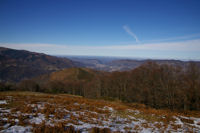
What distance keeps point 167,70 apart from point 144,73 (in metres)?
6.34

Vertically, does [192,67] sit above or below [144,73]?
above

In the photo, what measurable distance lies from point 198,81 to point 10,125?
3182 cm

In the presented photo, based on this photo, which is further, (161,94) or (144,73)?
(144,73)

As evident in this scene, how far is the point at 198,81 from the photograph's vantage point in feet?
74.7

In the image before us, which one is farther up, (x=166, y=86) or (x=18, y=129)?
(x=18, y=129)

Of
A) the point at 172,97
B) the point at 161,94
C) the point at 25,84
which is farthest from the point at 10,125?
the point at 25,84

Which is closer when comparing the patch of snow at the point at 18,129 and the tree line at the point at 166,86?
the patch of snow at the point at 18,129

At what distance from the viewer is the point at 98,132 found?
21.3ft

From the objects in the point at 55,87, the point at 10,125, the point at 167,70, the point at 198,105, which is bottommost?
the point at 55,87

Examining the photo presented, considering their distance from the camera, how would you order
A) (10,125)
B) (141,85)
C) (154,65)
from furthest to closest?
(141,85) → (154,65) → (10,125)

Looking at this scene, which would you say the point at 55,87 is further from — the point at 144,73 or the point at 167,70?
the point at 167,70

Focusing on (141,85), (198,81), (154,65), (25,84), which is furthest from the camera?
(25,84)

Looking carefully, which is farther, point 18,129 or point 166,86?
point 166,86

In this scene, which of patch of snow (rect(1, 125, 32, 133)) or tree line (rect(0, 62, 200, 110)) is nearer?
patch of snow (rect(1, 125, 32, 133))
